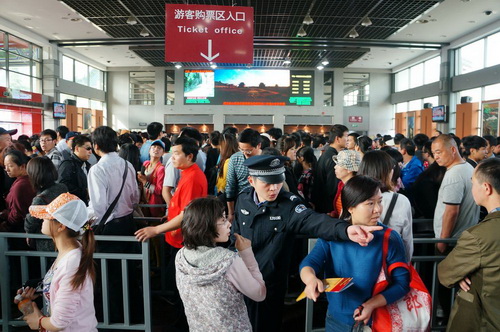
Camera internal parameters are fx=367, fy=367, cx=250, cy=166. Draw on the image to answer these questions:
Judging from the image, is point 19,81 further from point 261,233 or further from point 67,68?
point 261,233

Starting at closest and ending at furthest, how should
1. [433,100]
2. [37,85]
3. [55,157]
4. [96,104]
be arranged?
[55,157]
[37,85]
[433,100]
[96,104]

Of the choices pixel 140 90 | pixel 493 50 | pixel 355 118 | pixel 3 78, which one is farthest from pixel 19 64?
pixel 493 50

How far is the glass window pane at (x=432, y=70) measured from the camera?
16.7m

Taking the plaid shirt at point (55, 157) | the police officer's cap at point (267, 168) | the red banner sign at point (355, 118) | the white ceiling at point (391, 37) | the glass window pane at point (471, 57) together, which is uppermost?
the white ceiling at point (391, 37)

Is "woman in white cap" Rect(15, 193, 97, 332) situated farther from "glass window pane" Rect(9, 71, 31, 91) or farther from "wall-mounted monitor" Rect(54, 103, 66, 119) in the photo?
"wall-mounted monitor" Rect(54, 103, 66, 119)

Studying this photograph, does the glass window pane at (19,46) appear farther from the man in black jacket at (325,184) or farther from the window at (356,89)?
the window at (356,89)

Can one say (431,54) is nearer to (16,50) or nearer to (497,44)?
(497,44)

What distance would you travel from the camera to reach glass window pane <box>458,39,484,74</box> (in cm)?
1359

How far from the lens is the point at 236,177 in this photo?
3.42 m

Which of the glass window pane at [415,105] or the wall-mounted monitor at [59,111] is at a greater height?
the glass window pane at [415,105]

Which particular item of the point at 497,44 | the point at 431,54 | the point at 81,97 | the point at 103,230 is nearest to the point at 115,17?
the point at 81,97

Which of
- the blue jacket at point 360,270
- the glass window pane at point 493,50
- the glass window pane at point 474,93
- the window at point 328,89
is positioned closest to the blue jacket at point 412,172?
the blue jacket at point 360,270

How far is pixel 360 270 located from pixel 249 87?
1911 cm

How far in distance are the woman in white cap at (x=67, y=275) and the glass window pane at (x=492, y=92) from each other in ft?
47.4
